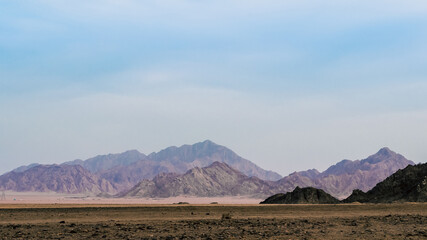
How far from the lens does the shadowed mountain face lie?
8888 cm

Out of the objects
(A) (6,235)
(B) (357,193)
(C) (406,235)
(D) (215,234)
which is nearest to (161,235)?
(D) (215,234)

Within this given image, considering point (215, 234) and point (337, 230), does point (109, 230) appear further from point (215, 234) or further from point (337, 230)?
point (337, 230)

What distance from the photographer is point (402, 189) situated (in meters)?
94.5

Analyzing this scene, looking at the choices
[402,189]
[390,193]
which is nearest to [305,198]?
[390,193]

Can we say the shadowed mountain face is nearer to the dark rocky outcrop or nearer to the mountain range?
the mountain range

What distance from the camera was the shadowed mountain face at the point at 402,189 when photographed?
292 ft

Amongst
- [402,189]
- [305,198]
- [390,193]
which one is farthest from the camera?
[305,198]

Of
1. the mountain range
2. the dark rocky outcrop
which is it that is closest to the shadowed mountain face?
the mountain range

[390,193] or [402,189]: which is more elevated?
[402,189]

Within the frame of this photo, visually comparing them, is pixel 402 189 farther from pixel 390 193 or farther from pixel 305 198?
pixel 305 198

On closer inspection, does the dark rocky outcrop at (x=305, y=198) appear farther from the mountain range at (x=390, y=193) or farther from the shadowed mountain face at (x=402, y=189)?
the shadowed mountain face at (x=402, y=189)

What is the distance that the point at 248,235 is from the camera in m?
27.0

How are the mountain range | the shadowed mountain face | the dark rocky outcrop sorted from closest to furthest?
the shadowed mountain face, the mountain range, the dark rocky outcrop

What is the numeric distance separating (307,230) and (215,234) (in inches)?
219
